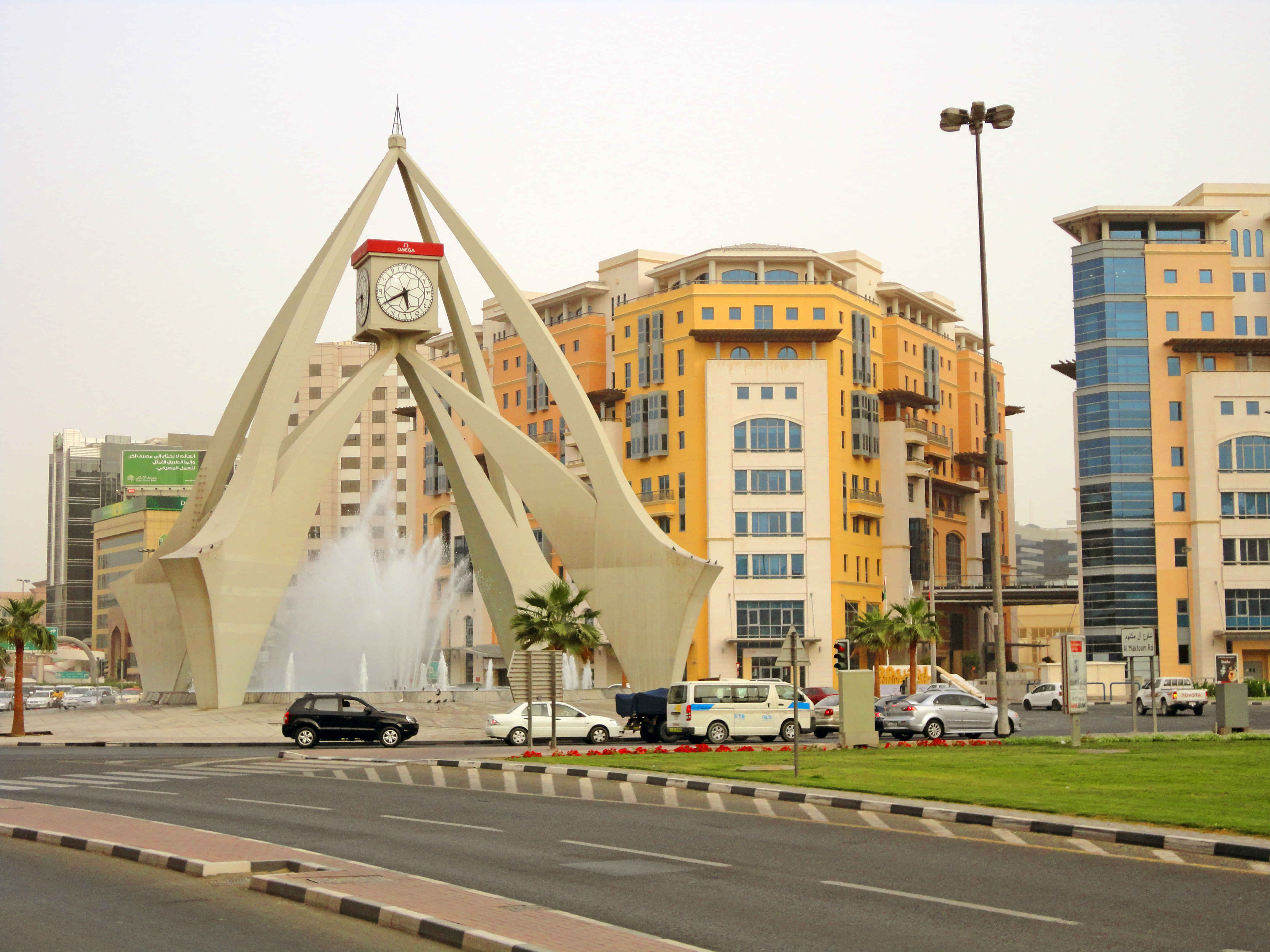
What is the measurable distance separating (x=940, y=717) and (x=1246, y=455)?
60.5 metres

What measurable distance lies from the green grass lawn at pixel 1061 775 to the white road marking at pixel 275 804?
656 centimetres

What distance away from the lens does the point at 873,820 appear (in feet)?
57.5

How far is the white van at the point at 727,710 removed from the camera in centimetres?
3659

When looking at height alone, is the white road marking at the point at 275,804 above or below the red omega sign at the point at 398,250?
below

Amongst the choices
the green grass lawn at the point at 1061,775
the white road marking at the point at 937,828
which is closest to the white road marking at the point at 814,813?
the green grass lawn at the point at 1061,775

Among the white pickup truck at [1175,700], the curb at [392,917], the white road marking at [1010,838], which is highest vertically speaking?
the curb at [392,917]

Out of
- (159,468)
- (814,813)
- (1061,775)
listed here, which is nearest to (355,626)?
(1061,775)

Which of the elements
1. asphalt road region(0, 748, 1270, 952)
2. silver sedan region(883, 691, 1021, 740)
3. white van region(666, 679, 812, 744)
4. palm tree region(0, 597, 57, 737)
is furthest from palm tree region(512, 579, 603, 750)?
palm tree region(0, 597, 57, 737)

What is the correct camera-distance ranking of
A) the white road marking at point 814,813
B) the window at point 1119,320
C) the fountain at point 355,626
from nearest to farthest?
1. the white road marking at point 814,813
2. the fountain at point 355,626
3. the window at point 1119,320

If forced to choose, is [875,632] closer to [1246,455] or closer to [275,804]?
[1246,455]

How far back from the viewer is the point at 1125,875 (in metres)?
12.8

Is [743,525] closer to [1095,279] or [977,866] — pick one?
[1095,279]

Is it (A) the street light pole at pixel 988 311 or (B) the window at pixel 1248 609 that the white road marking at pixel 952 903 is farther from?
(B) the window at pixel 1248 609

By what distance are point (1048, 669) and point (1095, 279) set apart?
87.9 ft
